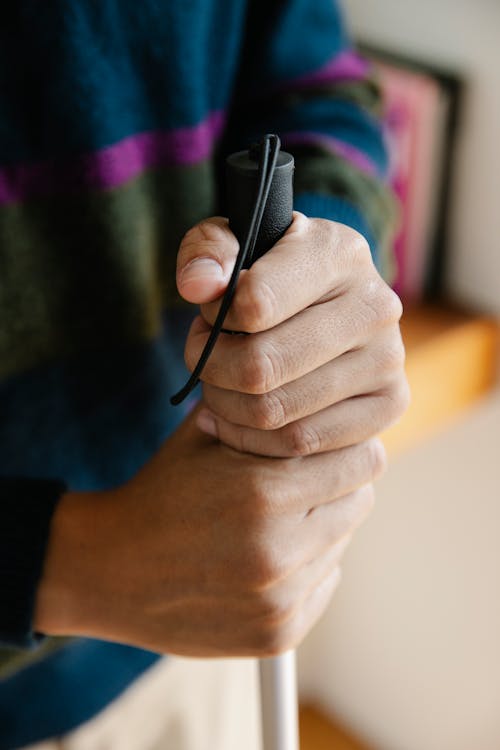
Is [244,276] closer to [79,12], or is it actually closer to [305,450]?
[305,450]

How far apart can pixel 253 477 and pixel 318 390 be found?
40mm

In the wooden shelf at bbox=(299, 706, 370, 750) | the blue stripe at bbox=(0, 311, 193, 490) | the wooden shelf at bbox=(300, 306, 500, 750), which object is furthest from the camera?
the wooden shelf at bbox=(299, 706, 370, 750)

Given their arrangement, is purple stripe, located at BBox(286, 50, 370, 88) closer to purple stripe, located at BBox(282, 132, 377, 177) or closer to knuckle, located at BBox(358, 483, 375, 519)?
purple stripe, located at BBox(282, 132, 377, 177)

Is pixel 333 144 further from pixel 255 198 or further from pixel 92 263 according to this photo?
pixel 255 198

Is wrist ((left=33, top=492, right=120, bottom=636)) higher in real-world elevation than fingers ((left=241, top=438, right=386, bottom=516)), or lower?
lower

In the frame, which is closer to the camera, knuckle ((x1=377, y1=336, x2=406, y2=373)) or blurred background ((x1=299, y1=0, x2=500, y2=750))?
knuckle ((x1=377, y1=336, x2=406, y2=373))

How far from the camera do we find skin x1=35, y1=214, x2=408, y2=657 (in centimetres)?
26

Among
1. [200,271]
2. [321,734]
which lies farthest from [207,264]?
[321,734]

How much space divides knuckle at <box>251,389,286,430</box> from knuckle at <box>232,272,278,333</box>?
33 millimetres

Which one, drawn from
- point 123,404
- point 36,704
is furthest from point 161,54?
point 36,704

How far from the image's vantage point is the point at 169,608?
33 centimetres

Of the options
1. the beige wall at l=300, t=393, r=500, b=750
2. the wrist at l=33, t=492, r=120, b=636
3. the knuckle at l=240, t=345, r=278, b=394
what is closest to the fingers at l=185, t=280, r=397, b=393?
the knuckle at l=240, t=345, r=278, b=394

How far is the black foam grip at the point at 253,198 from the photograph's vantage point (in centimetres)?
23

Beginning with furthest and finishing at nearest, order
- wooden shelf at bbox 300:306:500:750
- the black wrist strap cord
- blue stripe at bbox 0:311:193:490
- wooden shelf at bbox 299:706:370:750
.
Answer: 1. wooden shelf at bbox 299:706:370:750
2. wooden shelf at bbox 300:306:500:750
3. blue stripe at bbox 0:311:193:490
4. the black wrist strap cord
